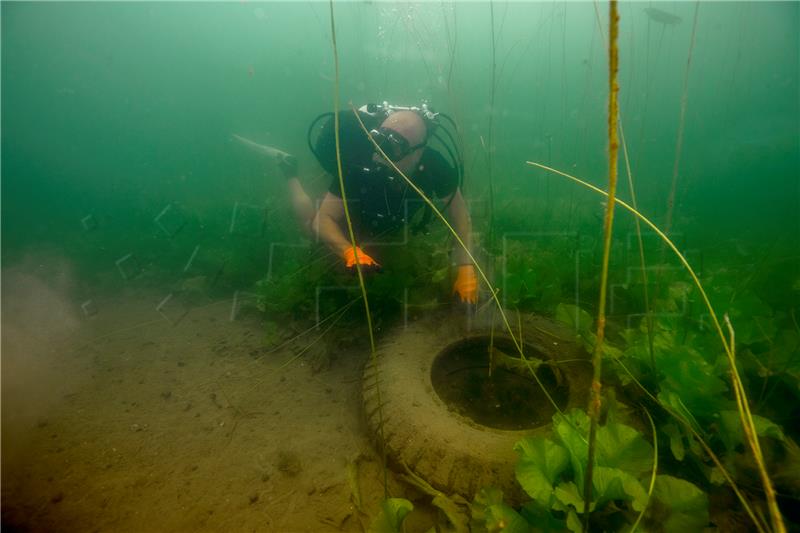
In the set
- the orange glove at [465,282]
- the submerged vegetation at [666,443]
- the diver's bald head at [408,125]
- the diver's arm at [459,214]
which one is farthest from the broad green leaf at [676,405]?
the diver's bald head at [408,125]

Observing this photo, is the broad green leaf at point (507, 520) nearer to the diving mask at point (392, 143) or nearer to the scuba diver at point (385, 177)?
the scuba diver at point (385, 177)

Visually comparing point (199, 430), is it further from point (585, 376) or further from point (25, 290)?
point (25, 290)

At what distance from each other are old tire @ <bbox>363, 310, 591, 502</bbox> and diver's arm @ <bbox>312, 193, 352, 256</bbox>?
1.60 metres

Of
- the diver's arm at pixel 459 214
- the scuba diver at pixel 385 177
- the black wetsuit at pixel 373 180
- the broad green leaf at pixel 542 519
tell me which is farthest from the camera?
the diver's arm at pixel 459 214

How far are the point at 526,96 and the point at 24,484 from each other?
5126cm

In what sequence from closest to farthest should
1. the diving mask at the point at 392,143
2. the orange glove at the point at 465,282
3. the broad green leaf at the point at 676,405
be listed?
the broad green leaf at the point at 676,405, the orange glove at the point at 465,282, the diving mask at the point at 392,143

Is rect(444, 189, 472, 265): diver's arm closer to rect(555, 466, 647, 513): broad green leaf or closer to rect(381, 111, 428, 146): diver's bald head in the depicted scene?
rect(381, 111, 428, 146): diver's bald head

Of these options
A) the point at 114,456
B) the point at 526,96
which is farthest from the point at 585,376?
the point at 526,96

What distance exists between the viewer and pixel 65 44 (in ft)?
142

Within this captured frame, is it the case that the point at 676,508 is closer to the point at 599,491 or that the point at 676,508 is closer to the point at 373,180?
the point at 599,491

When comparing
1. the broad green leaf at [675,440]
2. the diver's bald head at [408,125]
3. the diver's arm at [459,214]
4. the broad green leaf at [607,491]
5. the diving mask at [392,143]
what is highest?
the diver's bald head at [408,125]

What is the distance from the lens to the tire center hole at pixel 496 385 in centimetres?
240

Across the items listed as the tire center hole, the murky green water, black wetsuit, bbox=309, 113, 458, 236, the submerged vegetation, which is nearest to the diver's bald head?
black wetsuit, bbox=309, 113, 458, 236

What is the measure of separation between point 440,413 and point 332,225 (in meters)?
2.75
